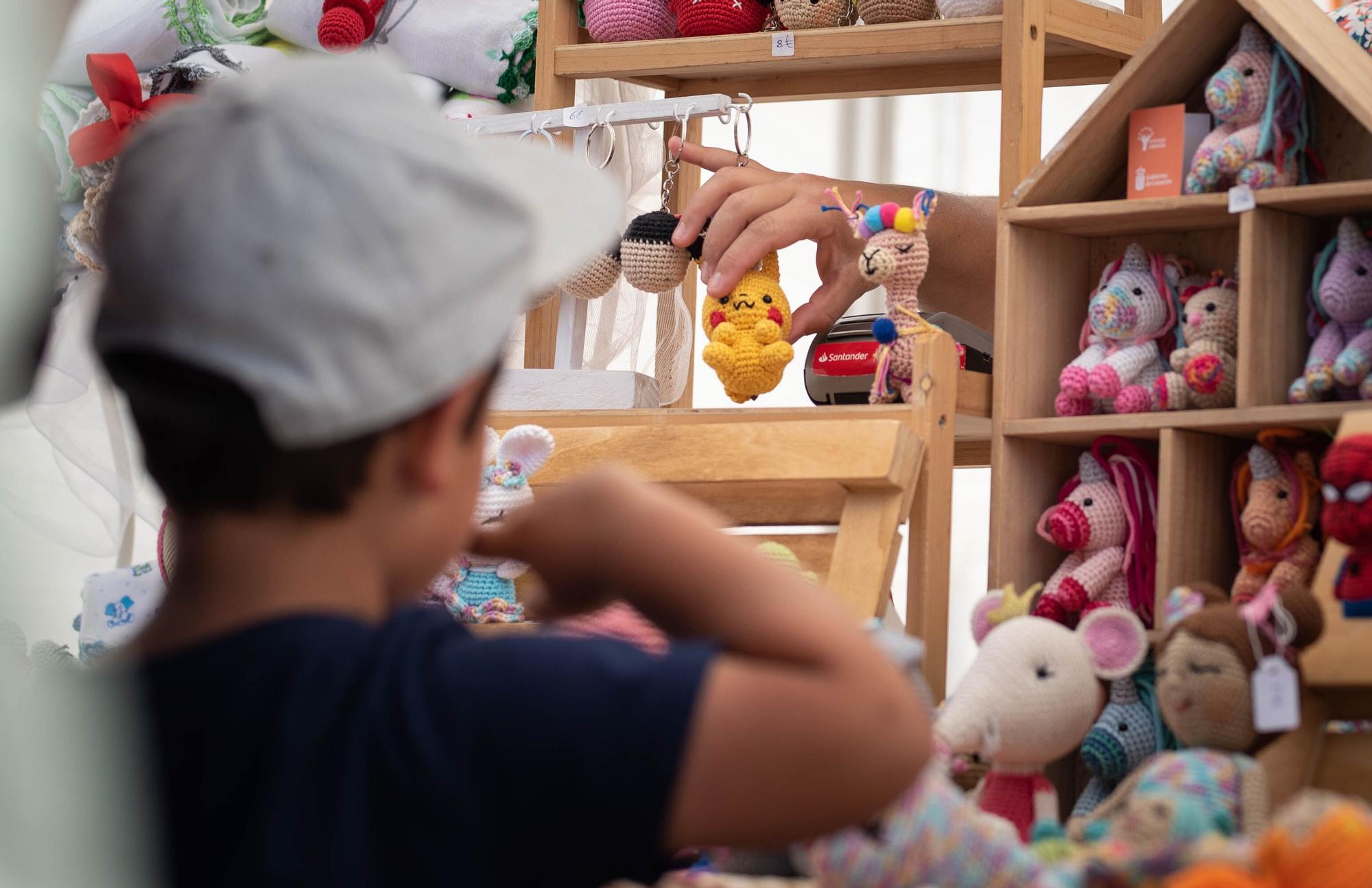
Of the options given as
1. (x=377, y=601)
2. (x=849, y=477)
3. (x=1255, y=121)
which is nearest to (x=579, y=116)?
(x=849, y=477)

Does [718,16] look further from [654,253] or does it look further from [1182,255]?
[1182,255]

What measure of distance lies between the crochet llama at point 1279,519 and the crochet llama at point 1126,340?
0.42 feet

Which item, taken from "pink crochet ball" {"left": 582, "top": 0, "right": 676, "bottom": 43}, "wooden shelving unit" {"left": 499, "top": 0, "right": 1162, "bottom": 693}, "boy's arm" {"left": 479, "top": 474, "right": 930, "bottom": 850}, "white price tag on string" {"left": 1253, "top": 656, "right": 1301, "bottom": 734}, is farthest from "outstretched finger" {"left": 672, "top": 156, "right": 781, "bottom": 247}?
"boy's arm" {"left": 479, "top": 474, "right": 930, "bottom": 850}

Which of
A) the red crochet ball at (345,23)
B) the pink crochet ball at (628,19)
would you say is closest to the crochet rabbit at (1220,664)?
the pink crochet ball at (628,19)

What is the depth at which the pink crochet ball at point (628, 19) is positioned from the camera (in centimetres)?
184

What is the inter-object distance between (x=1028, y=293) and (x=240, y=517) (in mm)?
1065

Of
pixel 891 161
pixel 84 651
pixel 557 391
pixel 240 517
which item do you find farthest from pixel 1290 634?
pixel 891 161

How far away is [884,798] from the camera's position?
59 centimetres

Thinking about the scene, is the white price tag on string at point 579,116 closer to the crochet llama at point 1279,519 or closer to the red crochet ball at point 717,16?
the red crochet ball at point 717,16

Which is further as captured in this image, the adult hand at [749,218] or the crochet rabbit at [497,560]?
the adult hand at [749,218]

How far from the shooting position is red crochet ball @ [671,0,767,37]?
181 cm

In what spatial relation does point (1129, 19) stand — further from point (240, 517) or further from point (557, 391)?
point (240, 517)

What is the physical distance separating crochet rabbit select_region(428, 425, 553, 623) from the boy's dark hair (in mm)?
772

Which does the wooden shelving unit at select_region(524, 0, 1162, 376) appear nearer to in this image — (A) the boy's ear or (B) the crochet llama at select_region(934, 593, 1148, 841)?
(A) the boy's ear
